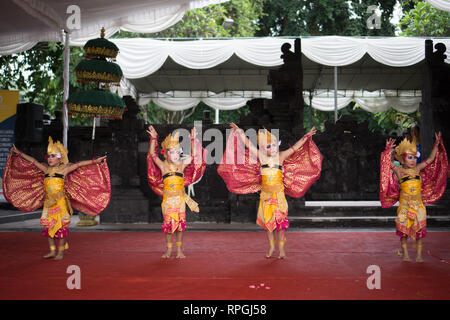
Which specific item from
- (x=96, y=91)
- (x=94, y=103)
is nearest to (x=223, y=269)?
(x=94, y=103)

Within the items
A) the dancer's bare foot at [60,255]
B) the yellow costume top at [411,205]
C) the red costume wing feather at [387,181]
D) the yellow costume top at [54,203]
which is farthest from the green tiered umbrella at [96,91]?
the yellow costume top at [411,205]

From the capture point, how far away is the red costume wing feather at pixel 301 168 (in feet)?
17.2

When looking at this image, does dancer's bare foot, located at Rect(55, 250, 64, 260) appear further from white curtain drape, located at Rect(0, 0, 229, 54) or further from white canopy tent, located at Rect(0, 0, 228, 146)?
white curtain drape, located at Rect(0, 0, 229, 54)

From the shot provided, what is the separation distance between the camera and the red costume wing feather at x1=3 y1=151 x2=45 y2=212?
5.28 m

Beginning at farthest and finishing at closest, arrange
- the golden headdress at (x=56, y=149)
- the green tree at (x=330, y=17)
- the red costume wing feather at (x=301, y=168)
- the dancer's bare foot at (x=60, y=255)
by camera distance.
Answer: the green tree at (x=330, y=17) → the red costume wing feather at (x=301, y=168) → the golden headdress at (x=56, y=149) → the dancer's bare foot at (x=60, y=255)

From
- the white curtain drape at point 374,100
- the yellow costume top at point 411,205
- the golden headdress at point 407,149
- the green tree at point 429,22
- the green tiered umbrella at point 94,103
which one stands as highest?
the green tree at point 429,22

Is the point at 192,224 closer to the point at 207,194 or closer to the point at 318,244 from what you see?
the point at 207,194

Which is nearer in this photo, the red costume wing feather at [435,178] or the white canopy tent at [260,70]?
the red costume wing feather at [435,178]

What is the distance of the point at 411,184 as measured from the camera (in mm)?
4867

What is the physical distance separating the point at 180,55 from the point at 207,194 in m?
5.89

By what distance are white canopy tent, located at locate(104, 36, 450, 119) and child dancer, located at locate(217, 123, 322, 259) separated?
7.56 metres

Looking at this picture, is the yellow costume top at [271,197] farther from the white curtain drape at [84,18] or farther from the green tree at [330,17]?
the green tree at [330,17]


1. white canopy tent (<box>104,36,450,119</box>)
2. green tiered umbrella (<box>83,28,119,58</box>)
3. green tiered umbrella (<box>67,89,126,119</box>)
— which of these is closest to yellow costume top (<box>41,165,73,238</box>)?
green tiered umbrella (<box>67,89,126,119</box>)

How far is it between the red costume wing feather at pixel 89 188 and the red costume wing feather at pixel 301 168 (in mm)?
2439
